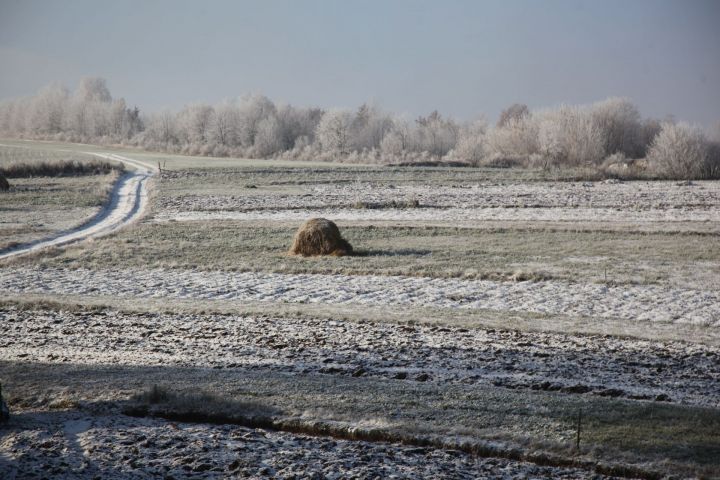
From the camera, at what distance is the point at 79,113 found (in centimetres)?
15188

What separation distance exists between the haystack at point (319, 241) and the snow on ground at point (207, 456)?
18.6 metres

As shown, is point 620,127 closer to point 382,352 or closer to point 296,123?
point 296,123

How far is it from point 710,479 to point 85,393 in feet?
29.0

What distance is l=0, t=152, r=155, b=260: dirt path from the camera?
32.7 meters

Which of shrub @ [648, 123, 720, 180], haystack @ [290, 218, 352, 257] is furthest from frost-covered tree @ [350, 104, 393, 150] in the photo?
haystack @ [290, 218, 352, 257]

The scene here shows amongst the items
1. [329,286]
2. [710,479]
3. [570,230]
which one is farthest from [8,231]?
[710,479]

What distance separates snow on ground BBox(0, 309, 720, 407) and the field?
7cm

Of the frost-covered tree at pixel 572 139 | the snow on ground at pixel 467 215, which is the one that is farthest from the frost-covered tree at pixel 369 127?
the snow on ground at pixel 467 215

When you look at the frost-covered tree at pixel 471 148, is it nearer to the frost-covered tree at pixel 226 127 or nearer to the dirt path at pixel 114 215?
the dirt path at pixel 114 215

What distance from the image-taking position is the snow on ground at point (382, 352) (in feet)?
42.8

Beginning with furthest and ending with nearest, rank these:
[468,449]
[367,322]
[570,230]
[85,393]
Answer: [570,230] < [367,322] < [85,393] < [468,449]

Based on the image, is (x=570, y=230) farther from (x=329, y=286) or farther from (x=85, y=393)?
→ (x=85, y=393)

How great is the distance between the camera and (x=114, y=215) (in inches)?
1727

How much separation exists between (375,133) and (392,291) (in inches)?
4107
